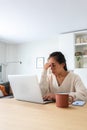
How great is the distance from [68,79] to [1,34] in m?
3.41

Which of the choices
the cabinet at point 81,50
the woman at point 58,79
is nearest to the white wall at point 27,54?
the cabinet at point 81,50

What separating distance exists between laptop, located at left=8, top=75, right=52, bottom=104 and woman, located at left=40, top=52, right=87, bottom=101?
0.17 m

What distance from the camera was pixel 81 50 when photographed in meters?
4.45

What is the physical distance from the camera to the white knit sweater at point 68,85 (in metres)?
1.43

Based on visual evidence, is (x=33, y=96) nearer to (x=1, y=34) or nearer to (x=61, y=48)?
(x=61, y=48)

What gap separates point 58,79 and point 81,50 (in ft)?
9.86

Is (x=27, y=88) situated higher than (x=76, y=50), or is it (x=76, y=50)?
(x=76, y=50)

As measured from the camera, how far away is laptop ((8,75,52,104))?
1308 millimetres

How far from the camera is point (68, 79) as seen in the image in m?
1.57

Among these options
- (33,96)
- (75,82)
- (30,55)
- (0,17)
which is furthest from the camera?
(30,55)

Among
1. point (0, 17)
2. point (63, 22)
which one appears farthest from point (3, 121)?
point (63, 22)

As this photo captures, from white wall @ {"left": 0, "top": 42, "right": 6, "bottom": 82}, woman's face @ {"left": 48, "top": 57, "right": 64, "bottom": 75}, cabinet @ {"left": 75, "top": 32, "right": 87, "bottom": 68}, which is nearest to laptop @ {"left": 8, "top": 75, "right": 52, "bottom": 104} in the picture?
woman's face @ {"left": 48, "top": 57, "right": 64, "bottom": 75}

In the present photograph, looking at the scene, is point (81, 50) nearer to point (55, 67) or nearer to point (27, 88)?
point (55, 67)

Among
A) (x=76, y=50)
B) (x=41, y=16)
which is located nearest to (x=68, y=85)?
(x=41, y=16)
